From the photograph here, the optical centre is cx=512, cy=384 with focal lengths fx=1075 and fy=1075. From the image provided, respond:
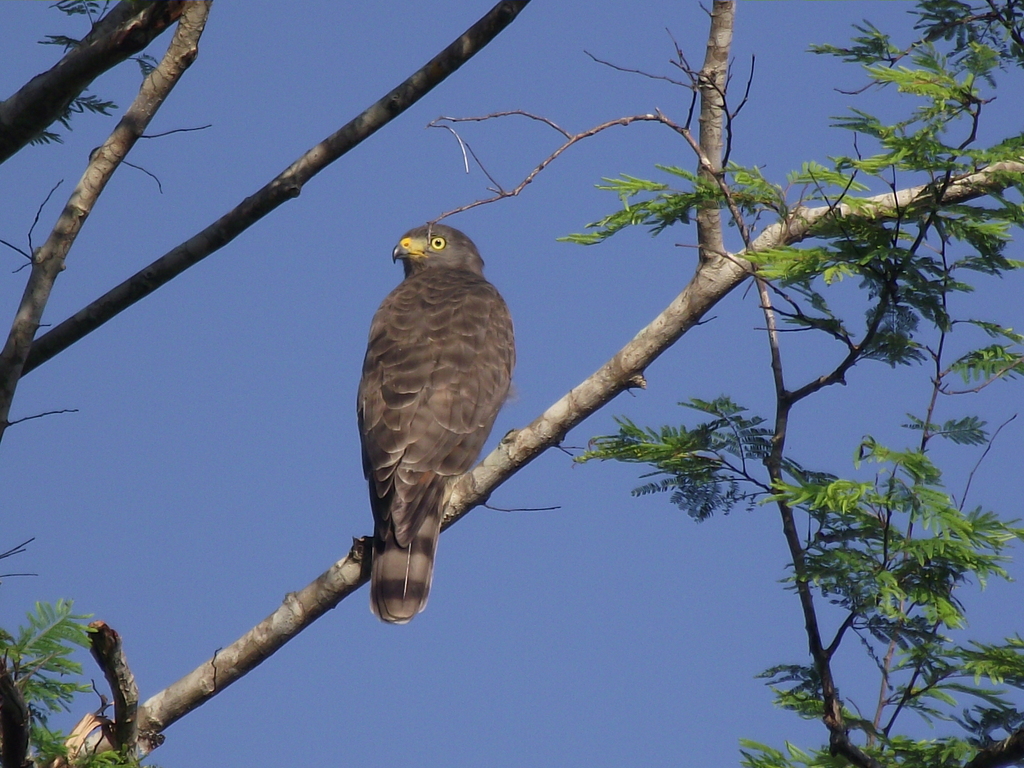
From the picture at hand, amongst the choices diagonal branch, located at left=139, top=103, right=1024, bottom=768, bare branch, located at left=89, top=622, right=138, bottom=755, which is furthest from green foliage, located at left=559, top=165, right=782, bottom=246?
bare branch, located at left=89, top=622, right=138, bottom=755

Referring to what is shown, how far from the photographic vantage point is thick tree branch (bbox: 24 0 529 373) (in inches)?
158

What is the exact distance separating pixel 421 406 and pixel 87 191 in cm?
236

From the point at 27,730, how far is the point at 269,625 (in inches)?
49.5

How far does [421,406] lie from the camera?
19.2 ft

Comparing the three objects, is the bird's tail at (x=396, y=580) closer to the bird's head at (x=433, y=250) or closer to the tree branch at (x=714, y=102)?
the tree branch at (x=714, y=102)

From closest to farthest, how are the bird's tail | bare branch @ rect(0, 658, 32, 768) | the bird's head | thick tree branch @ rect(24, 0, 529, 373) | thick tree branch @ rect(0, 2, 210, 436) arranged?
bare branch @ rect(0, 658, 32, 768) < thick tree branch @ rect(0, 2, 210, 436) < thick tree branch @ rect(24, 0, 529, 373) < the bird's tail < the bird's head

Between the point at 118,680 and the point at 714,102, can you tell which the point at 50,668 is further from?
the point at 714,102

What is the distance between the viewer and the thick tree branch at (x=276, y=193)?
4.00 m

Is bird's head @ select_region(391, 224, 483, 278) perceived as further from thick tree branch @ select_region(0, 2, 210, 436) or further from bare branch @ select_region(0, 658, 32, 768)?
bare branch @ select_region(0, 658, 32, 768)

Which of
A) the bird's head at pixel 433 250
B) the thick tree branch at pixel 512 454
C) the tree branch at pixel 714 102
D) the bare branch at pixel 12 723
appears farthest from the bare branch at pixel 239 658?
the bird's head at pixel 433 250

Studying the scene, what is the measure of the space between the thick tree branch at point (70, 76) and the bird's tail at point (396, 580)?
2472mm

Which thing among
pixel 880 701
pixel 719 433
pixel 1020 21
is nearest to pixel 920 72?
pixel 1020 21

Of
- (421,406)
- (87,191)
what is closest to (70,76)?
(87,191)

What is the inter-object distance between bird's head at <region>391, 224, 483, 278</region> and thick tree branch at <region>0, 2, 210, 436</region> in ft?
13.3
